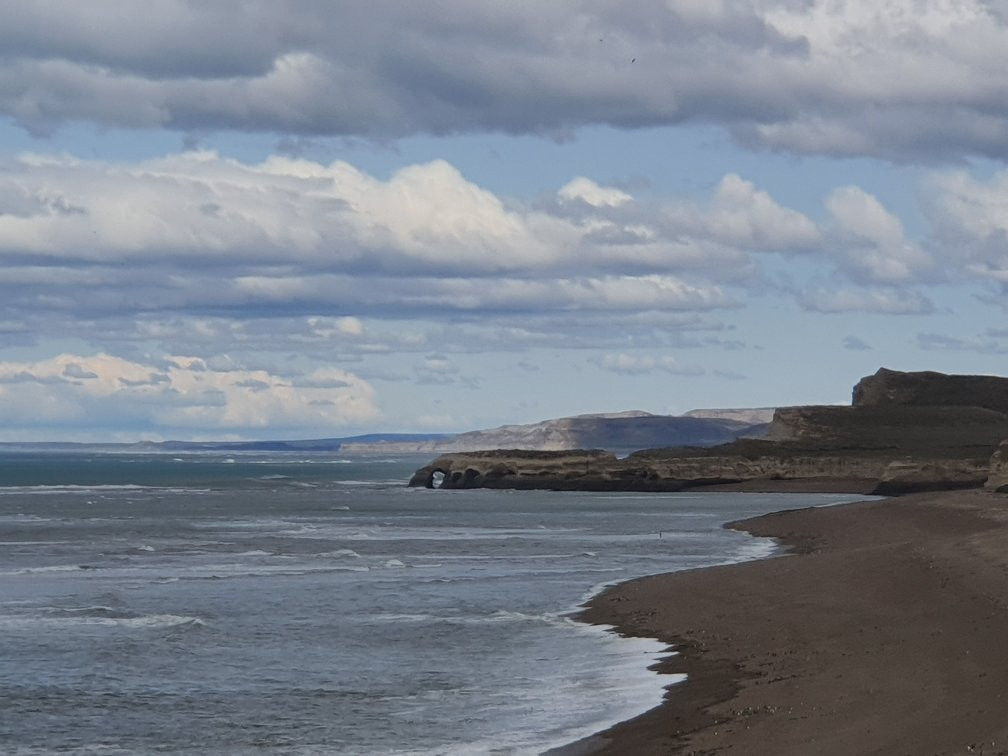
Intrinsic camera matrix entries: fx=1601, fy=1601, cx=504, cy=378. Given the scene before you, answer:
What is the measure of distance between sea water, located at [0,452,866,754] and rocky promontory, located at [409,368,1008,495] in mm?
48432

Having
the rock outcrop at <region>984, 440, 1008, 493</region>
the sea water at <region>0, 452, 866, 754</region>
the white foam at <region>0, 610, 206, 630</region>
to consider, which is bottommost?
the sea water at <region>0, 452, 866, 754</region>

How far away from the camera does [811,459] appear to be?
12750cm

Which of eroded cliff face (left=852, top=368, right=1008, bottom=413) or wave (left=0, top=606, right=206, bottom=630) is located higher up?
eroded cliff face (left=852, top=368, right=1008, bottom=413)

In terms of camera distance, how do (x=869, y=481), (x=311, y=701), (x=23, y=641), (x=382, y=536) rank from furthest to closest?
1. (x=869, y=481)
2. (x=382, y=536)
3. (x=23, y=641)
4. (x=311, y=701)

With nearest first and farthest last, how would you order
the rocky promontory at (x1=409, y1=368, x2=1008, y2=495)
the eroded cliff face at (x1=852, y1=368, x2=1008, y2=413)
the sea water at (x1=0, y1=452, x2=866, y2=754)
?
the sea water at (x1=0, y1=452, x2=866, y2=754), the rocky promontory at (x1=409, y1=368, x2=1008, y2=495), the eroded cliff face at (x1=852, y1=368, x2=1008, y2=413)

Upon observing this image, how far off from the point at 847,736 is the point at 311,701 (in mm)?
9675

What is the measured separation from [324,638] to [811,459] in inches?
3901

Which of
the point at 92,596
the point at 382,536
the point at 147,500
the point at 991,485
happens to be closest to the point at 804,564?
the point at 92,596

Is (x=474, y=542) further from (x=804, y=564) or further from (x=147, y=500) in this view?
(x=147, y=500)

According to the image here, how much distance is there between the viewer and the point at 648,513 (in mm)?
88562

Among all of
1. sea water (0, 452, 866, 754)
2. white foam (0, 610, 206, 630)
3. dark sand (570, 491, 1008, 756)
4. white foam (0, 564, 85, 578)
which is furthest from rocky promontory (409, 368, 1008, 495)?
white foam (0, 610, 206, 630)

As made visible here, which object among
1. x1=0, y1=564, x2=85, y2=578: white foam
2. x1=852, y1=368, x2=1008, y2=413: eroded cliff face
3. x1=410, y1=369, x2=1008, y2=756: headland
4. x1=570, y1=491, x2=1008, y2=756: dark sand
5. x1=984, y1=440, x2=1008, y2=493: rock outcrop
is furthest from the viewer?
x1=852, y1=368, x2=1008, y2=413: eroded cliff face

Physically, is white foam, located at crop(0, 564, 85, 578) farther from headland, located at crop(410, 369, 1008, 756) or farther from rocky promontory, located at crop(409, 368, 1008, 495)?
rocky promontory, located at crop(409, 368, 1008, 495)

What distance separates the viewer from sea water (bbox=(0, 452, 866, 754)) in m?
22.5
